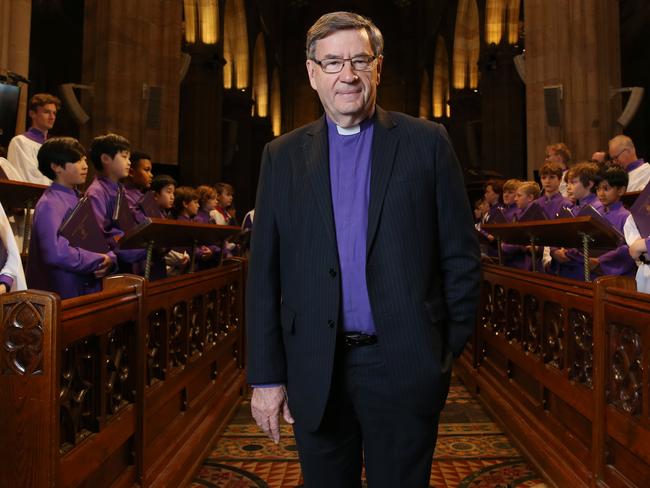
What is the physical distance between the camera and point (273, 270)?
168 cm

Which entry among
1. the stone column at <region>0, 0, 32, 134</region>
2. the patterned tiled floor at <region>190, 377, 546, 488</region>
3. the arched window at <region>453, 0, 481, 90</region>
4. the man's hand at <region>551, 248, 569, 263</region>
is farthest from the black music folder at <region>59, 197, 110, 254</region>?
the arched window at <region>453, 0, 481, 90</region>

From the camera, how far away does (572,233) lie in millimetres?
3646

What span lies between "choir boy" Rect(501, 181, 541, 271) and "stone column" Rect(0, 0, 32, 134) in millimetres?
5328

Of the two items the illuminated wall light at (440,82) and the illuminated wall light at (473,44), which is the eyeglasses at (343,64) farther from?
the illuminated wall light at (440,82)

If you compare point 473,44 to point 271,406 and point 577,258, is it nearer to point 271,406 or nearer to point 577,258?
point 577,258

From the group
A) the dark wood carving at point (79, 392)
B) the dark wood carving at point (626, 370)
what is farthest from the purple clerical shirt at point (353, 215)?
the dark wood carving at point (626, 370)

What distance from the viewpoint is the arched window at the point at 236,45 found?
2039 centimetres

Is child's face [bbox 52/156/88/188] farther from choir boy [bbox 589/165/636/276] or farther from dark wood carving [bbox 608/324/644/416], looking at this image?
choir boy [bbox 589/165/636/276]

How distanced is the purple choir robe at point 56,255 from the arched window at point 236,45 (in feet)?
58.3

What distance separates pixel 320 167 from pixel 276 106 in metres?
26.3

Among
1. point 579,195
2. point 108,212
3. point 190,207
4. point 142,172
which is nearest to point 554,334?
point 579,195

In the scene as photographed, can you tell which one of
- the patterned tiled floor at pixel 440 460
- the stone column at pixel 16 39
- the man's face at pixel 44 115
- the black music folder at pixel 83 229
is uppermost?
the stone column at pixel 16 39

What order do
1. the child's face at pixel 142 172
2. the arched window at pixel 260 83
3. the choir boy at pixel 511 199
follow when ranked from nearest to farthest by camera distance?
1. the child's face at pixel 142 172
2. the choir boy at pixel 511 199
3. the arched window at pixel 260 83

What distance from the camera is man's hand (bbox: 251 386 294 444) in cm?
167
